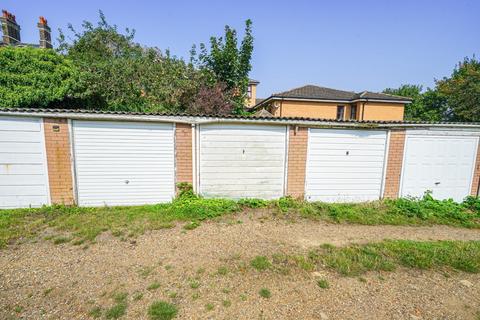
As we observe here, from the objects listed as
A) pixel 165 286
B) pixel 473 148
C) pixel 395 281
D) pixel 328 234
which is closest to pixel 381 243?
pixel 328 234

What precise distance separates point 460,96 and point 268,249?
34.3 meters

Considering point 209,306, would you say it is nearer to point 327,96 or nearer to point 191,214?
point 191,214

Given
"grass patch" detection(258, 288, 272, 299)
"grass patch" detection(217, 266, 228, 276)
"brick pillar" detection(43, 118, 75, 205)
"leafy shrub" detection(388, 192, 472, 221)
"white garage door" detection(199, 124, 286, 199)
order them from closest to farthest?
"grass patch" detection(258, 288, 272, 299) → "grass patch" detection(217, 266, 228, 276) → "brick pillar" detection(43, 118, 75, 205) → "leafy shrub" detection(388, 192, 472, 221) → "white garage door" detection(199, 124, 286, 199)

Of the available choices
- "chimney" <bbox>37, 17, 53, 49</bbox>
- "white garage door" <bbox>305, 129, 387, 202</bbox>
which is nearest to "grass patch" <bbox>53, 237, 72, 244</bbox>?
"white garage door" <bbox>305, 129, 387, 202</bbox>

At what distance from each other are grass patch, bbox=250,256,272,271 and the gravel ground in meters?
0.13

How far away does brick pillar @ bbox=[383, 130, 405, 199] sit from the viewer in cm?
739

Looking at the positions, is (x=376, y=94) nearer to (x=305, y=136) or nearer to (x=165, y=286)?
(x=305, y=136)

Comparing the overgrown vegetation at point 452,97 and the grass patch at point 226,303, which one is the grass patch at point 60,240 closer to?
the grass patch at point 226,303

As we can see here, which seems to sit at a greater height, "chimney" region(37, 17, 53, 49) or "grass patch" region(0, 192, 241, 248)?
"chimney" region(37, 17, 53, 49)

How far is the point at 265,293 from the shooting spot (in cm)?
318

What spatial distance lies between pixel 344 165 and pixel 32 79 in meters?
12.6

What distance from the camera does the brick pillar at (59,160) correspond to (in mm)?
6195

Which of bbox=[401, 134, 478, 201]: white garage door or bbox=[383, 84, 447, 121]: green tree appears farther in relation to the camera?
bbox=[383, 84, 447, 121]: green tree

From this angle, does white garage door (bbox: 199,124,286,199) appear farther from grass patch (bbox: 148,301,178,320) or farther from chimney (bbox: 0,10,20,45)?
chimney (bbox: 0,10,20,45)
